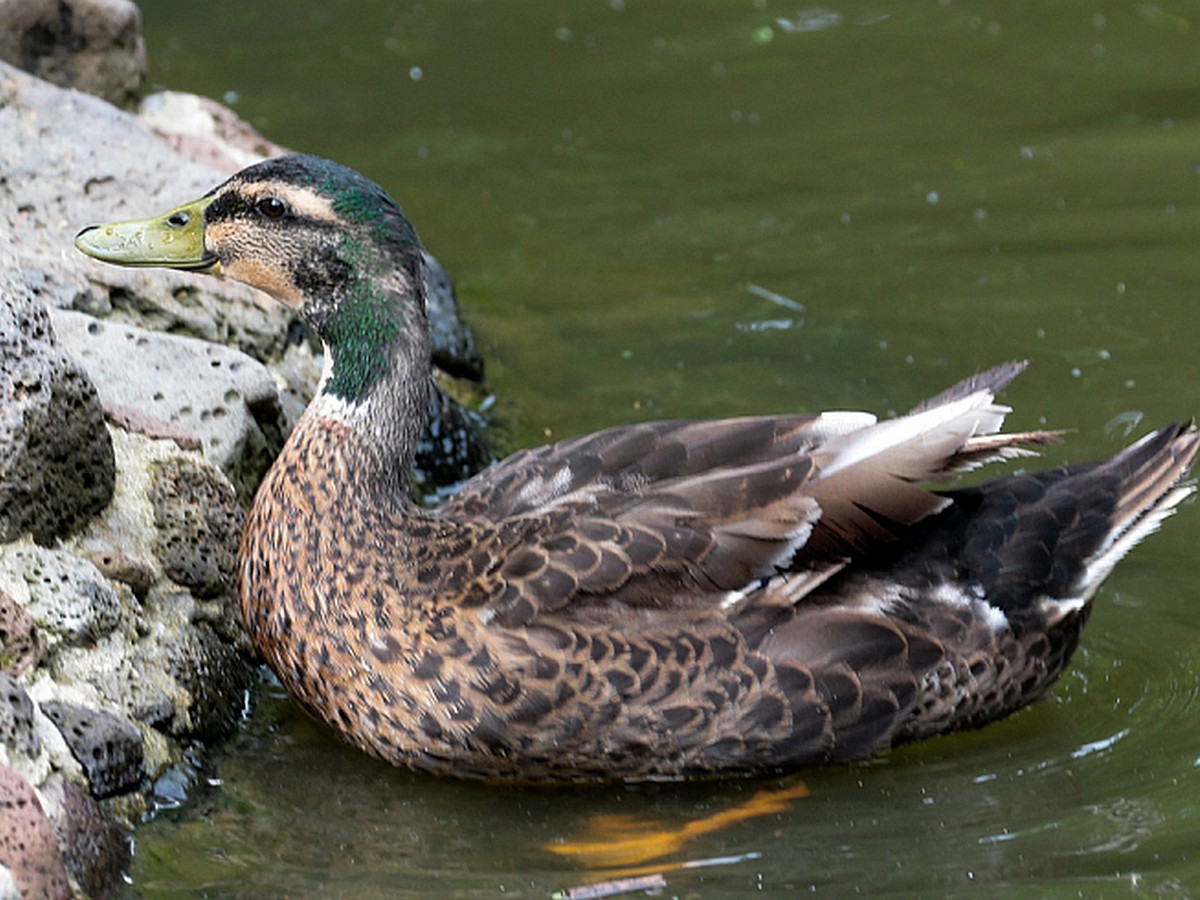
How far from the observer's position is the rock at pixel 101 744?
495cm

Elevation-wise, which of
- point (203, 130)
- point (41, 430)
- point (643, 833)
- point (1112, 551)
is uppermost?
point (203, 130)

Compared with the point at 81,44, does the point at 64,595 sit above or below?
below

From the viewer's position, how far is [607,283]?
30.8 feet

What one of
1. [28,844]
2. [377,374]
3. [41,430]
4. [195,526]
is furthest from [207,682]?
[28,844]

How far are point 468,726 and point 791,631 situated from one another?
99cm

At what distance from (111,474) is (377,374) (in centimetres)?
88

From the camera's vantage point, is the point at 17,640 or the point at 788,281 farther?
the point at 788,281

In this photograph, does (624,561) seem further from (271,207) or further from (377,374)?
(271,207)

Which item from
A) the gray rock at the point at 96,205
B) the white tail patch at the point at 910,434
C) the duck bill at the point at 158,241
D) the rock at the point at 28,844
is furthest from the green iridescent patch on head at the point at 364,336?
the rock at the point at 28,844

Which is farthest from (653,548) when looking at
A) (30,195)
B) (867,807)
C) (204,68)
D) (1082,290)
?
(204,68)

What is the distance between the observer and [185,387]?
250 inches

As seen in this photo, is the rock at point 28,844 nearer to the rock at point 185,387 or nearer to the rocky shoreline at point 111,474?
the rocky shoreline at point 111,474

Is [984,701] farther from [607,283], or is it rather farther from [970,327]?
Result: [607,283]

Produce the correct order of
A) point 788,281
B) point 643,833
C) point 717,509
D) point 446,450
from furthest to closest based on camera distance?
point 788,281
point 446,450
point 717,509
point 643,833
